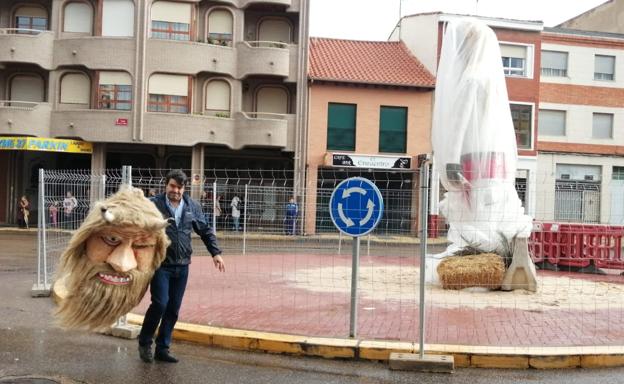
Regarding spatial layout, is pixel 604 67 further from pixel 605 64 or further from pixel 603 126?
pixel 603 126

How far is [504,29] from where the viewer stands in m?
31.2

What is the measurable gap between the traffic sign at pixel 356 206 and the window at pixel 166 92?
22142mm

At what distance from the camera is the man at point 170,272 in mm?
5867

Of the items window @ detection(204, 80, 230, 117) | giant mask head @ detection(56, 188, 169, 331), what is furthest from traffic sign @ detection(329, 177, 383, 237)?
window @ detection(204, 80, 230, 117)

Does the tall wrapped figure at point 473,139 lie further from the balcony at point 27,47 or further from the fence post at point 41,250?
the balcony at point 27,47

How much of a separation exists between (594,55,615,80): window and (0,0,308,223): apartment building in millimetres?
→ 15199

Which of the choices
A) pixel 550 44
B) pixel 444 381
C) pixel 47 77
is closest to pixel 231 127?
pixel 47 77

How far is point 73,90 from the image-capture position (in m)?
28.0

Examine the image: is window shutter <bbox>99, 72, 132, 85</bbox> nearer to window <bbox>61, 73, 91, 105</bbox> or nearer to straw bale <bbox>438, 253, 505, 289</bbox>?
window <bbox>61, 73, 91, 105</bbox>

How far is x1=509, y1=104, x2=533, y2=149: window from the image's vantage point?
1227 inches

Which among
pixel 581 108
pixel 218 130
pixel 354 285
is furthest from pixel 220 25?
pixel 354 285

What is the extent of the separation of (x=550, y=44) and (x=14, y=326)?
3037 cm

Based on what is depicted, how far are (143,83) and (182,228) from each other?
22.5 meters

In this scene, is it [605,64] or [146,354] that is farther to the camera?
[605,64]
